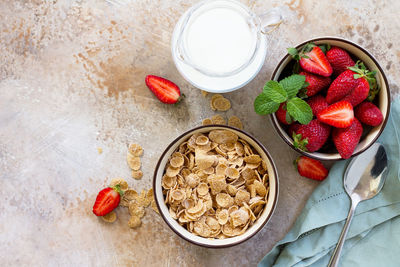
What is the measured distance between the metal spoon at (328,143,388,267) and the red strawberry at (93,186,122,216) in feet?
2.08

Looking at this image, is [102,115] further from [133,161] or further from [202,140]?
[202,140]

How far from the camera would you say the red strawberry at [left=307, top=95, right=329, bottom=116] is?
969 millimetres

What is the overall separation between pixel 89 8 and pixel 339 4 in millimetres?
718

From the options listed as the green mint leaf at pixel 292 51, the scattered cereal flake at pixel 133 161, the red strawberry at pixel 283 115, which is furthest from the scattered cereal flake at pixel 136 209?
the green mint leaf at pixel 292 51

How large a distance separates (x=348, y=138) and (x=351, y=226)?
29cm

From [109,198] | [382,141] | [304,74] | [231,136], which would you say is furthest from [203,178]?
[382,141]

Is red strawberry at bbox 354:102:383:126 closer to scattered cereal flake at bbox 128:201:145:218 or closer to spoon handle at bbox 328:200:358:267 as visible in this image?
spoon handle at bbox 328:200:358:267

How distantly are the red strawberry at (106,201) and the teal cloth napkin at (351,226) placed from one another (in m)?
0.45

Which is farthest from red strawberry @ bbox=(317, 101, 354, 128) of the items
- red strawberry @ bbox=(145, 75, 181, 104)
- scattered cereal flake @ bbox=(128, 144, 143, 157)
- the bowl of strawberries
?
scattered cereal flake @ bbox=(128, 144, 143, 157)

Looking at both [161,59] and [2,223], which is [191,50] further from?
[2,223]

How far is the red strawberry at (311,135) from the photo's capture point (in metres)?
0.95

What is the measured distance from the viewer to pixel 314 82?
946 mm

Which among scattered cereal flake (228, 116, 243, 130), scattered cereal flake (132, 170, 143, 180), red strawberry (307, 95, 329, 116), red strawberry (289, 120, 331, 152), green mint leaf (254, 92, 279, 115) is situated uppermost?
red strawberry (307, 95, 329, 116)

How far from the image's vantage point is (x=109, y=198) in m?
1.07
